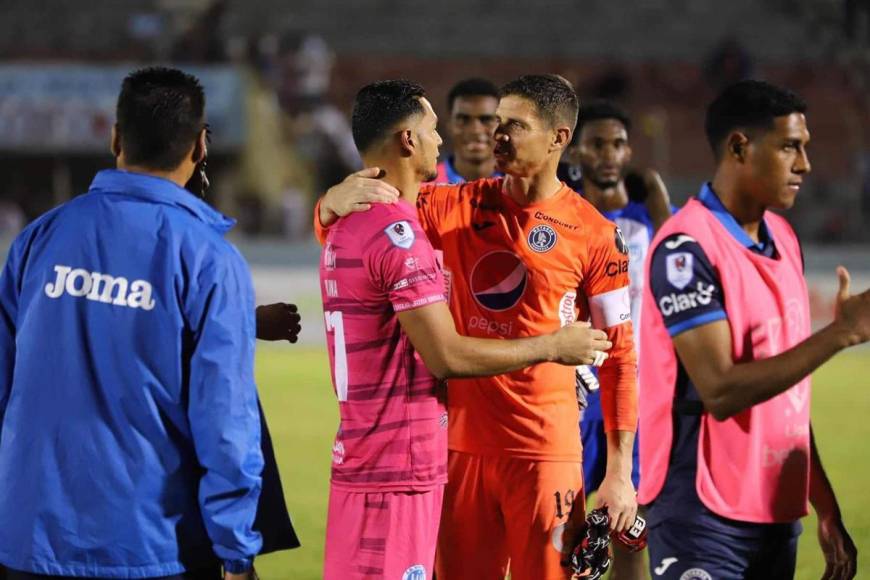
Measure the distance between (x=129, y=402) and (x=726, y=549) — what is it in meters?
1.65

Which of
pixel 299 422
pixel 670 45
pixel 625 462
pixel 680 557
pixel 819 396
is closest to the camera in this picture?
pixel 680 557

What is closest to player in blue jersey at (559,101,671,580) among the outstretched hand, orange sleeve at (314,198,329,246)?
orange sleeve at (314,198,329,246)

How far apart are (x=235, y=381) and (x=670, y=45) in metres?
24.6

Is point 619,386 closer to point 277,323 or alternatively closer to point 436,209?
point 436,209

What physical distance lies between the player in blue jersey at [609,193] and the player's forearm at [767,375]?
109 inches

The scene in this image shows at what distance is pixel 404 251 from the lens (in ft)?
12.5

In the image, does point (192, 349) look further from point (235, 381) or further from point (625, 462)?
point (625, 462)

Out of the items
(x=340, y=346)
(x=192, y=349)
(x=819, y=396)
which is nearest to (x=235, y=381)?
(x=192, y=349)

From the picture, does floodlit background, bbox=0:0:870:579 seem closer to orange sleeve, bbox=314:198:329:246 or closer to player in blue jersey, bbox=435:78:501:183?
player in blue jersey, bbox=435:78:501:183

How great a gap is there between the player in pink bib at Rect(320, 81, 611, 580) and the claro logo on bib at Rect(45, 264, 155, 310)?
0.84 m

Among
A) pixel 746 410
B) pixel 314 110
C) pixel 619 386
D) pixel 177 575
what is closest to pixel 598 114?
pixel 619 386

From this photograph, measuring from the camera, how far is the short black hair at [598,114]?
6.69 meters

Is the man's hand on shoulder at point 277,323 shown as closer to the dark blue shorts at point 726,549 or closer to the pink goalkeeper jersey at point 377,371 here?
the pink goalkeeper jersey at point 377,371

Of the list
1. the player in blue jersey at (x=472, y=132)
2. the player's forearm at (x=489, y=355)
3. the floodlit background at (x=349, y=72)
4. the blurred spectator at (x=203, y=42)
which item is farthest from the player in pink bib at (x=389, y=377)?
the blurred spectator at (x=203, y=42)
